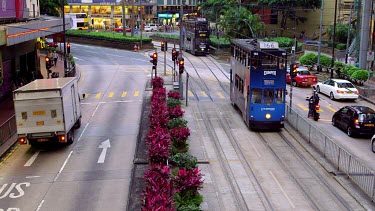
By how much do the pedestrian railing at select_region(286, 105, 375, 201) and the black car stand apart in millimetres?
2620

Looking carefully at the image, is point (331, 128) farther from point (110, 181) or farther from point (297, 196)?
point (110, 181)

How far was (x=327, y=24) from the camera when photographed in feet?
273

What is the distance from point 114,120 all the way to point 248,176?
Answer: 41.8 ft

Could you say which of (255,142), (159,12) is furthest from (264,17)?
(255,142)

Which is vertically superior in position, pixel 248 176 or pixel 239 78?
pixel 239 78

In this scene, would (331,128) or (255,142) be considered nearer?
(255,142)

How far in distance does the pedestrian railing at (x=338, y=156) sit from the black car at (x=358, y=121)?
262cm

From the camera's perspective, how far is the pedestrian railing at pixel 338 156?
58.1ft

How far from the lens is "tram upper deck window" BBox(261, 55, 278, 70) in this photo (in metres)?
27.0

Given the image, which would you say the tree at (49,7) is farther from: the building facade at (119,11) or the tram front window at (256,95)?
the tram front window at (256,95)

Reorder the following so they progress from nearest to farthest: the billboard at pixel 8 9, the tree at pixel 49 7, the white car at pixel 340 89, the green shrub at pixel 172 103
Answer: the green shrub at pixel 172 103, the billboard at pixel 8 9, the white car at pixel 340 89, the tree at pixel 49 7

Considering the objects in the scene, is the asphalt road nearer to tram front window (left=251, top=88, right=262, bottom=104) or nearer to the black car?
tram front window (left=251, top=88, right=262, bottom=104)

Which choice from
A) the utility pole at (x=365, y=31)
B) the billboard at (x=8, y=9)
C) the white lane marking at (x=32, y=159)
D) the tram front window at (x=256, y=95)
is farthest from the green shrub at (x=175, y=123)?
the utility pole at (x=365, y=31)

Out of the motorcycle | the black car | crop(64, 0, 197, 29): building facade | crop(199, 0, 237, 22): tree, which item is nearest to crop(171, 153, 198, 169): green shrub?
the black car
